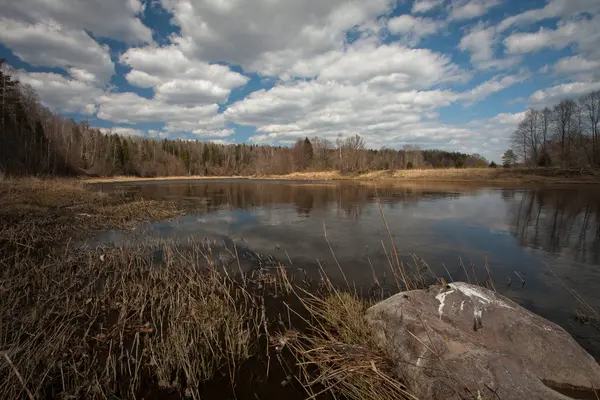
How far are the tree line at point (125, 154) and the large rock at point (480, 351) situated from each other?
3541cm

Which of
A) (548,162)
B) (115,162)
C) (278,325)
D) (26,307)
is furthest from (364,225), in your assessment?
(115,162)

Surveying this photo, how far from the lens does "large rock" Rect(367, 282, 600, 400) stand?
3.42m

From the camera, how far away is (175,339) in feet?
15.6

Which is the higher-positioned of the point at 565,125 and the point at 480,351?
the point at 565,125

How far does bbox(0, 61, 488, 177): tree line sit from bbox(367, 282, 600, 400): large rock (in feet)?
116

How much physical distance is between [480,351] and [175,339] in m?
4.88

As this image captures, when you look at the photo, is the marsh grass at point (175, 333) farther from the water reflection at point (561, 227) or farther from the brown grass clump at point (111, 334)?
the water reflection at point (561, 227)

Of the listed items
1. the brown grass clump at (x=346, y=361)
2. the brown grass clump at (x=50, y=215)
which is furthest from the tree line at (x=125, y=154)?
the brown grass clump at (x=346, y=361)

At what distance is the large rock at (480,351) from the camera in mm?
3420

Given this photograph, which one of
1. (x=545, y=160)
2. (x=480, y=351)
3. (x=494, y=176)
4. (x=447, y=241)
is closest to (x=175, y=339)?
(x=480, y=351)

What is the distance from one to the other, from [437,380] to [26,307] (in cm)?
815

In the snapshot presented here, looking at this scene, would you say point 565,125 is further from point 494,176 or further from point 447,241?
point 447,241

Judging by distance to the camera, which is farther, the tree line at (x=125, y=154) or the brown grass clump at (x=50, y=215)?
the tree line at (x=125, y=154)

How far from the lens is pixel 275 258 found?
1048 cm
